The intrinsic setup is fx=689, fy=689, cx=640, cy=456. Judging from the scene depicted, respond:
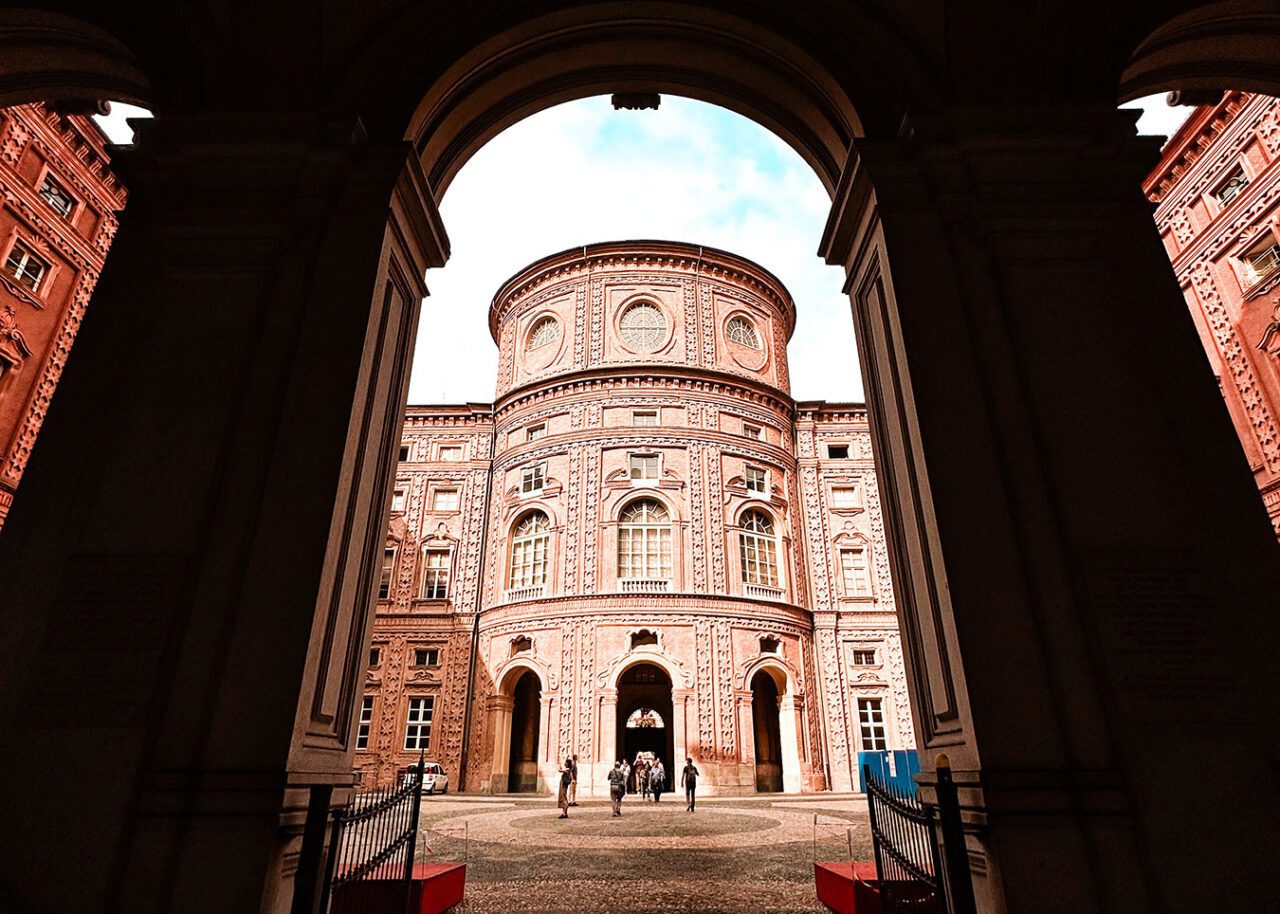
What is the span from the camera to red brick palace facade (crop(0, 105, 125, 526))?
612 inches

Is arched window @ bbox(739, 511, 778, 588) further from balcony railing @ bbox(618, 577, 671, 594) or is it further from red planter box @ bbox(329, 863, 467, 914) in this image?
red planter box @ bbox(329, 863, 467, 914)

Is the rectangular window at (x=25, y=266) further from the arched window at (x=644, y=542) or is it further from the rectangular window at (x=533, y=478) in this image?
the arched window at (x=644, y=542)

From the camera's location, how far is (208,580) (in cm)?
400

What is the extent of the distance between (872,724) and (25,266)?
2848 centimetres

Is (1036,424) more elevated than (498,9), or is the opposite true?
(498,9)

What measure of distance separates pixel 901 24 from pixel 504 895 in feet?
27.9

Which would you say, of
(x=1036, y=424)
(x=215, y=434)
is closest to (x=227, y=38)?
(x=215, y=434)

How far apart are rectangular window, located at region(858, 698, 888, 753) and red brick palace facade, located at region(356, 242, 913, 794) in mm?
94

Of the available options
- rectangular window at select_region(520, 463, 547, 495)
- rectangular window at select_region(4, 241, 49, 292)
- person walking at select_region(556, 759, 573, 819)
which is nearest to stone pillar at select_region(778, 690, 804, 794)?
person walking at select_region(556, 759, 573, 819)

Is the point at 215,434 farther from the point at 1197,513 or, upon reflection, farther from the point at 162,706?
the point at 1197,513

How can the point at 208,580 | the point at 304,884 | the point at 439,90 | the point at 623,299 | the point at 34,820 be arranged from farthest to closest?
the point at 623,299, the point at 439,90, the point at 208,580, the point at 34,820, the point at 304,884

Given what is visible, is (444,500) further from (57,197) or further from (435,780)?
(57,197)

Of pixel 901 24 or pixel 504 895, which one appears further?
pixel 504 895

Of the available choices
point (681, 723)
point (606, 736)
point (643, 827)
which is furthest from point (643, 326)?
point (643, 827)
